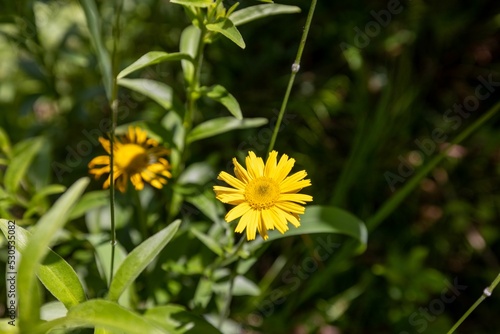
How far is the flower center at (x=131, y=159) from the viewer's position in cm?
109

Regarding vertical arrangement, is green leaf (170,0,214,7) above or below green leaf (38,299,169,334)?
above

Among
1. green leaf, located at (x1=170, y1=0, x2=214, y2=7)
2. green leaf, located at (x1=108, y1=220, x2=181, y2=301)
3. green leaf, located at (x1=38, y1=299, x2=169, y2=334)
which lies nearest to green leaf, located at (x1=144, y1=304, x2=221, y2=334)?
green leaf, located at (x1=108, y1=220, x2=181, y2=301)

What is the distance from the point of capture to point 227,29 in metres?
0.91

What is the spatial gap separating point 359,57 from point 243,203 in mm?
1065

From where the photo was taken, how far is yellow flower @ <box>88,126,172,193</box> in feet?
3.54

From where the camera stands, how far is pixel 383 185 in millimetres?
1867

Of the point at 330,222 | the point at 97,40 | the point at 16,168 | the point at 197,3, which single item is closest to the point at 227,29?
the point at 197,3

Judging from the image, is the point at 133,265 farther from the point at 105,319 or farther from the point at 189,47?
the point at 189,47

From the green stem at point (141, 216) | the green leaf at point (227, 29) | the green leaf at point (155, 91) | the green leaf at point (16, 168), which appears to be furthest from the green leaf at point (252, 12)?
the green leaf at point (16, 168)

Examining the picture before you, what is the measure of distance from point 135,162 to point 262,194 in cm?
33

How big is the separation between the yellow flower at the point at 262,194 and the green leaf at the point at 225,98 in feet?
0.39

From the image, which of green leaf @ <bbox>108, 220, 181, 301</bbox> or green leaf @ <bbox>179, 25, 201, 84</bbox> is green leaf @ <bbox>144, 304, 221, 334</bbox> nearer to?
green leaf @ <bbox>108, 220, 181, 301</bbox>

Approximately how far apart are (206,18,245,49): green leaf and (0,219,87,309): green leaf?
45cm

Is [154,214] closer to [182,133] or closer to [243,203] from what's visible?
[182,133]
